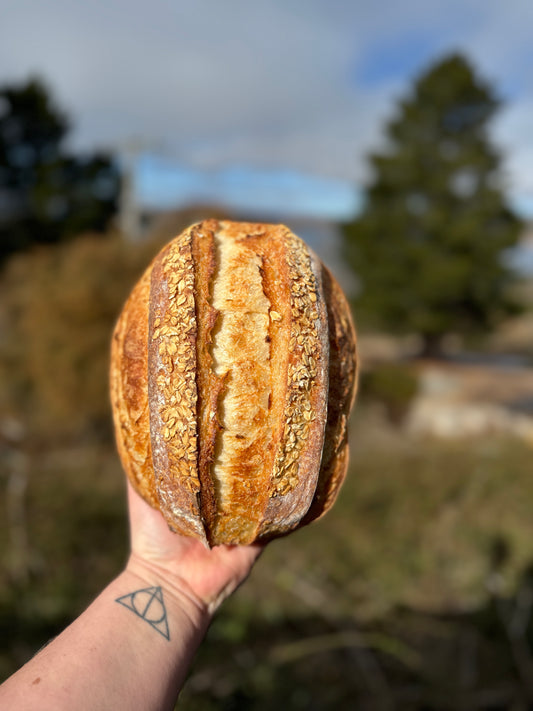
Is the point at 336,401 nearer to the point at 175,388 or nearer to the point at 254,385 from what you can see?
the point at 254,385

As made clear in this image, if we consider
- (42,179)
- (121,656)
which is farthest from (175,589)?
(42,179)

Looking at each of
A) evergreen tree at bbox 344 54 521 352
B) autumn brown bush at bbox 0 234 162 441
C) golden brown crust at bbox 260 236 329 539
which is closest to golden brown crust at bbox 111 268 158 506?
golden brown crust at bbox 260 236 329 539

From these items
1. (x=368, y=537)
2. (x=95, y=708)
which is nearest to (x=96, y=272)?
(x=368, y=537)

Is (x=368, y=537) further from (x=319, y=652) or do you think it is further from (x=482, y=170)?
(x=482, y=170)

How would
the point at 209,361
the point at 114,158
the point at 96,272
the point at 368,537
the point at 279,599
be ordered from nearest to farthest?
the point at 209,361
the point at 279,599
the point at 368,537
the point at 96,272
the point at 114,158

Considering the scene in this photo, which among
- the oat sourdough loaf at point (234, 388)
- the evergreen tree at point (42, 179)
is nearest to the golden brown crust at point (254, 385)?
the oat sourdough loaf at point (234, 388)

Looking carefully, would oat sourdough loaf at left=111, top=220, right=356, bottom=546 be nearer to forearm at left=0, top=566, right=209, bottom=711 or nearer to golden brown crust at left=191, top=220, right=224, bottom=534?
golden brown crust at left=191, top=220, right=224, bottom=534

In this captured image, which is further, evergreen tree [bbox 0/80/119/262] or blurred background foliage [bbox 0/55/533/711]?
evergreen tree [bbox 0/80/119/262]
